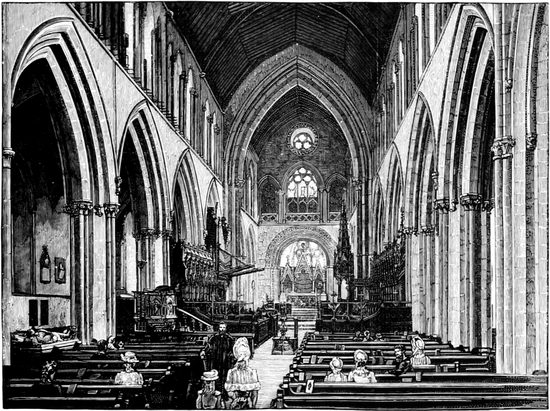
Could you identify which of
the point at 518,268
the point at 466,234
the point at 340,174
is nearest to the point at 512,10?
the point at 518,268

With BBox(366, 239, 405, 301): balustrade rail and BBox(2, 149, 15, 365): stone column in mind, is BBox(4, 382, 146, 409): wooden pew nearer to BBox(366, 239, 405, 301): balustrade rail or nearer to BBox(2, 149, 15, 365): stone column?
BBox(2, 149, 15, 365): stone column

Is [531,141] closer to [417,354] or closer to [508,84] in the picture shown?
[508,84]

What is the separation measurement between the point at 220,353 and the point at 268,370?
7.14 ft

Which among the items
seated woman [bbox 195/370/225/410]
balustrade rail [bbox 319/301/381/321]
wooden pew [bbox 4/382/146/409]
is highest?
wooden pew [bbox 4/382/146/409]

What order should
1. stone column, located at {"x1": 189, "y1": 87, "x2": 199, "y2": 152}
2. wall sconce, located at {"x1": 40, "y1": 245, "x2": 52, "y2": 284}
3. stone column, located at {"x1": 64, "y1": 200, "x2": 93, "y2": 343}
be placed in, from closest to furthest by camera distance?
stone column, located at {"x1": 64, "y1": 200, "x2": 93, "y2": 343}
wall sconce, located at {"x1": 40, "y1": 245, "x2": 52, "y2": 284}
stone column, located at {"x1": 189, "y1": 87, "x2": 199, "y2": 152}

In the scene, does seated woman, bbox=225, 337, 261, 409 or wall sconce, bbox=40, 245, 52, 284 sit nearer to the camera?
seated woman, bbox=225, 337, 261, 409

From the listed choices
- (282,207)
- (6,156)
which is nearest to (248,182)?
(282,207)

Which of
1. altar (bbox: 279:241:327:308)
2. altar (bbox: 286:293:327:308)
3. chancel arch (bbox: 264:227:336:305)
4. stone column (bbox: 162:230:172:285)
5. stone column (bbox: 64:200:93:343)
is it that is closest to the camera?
stone column (bbox: 64:200:93:343)

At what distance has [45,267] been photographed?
59.9 feet

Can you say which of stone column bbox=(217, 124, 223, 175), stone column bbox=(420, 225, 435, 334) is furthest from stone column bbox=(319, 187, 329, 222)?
stone column bbox=(420, 225, 435, 334)

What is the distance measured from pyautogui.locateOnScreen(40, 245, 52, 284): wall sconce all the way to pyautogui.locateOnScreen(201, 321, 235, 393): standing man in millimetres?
6766

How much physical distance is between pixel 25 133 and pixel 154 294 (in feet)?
16.9

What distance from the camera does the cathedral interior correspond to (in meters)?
9.76

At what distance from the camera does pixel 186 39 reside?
77.8 ft
